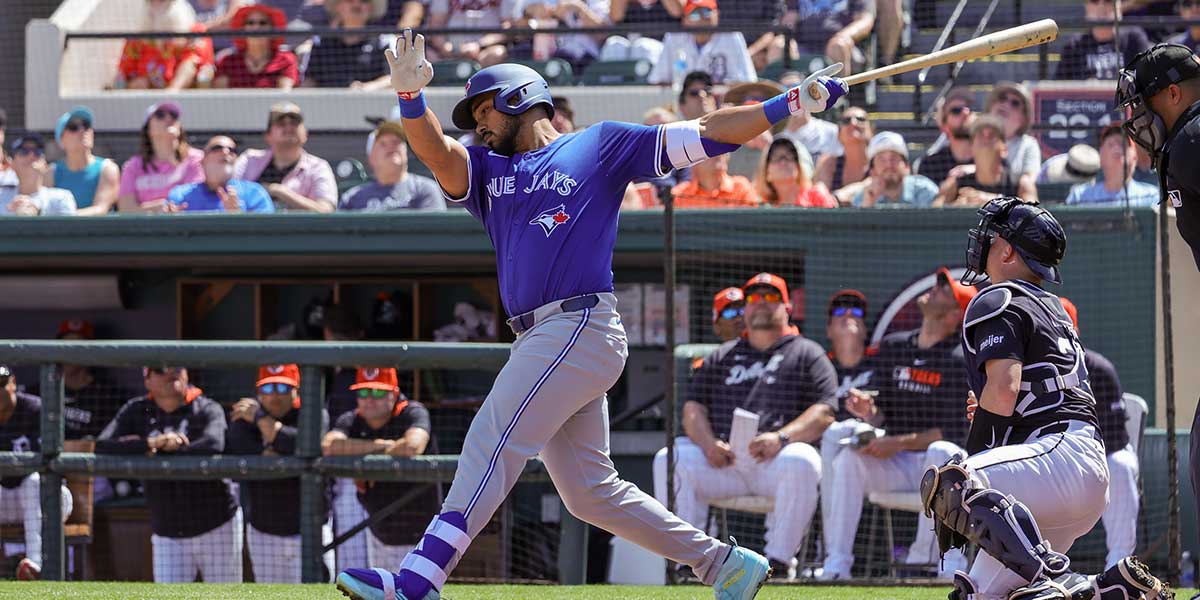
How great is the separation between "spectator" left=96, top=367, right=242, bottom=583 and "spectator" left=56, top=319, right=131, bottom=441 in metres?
1.17

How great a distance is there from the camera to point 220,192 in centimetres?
967

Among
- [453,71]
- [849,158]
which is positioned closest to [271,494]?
[849,158]

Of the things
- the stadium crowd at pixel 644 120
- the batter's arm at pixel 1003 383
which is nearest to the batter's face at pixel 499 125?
the batter's arm at pixel 1003 383

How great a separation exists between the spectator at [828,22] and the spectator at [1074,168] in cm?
235

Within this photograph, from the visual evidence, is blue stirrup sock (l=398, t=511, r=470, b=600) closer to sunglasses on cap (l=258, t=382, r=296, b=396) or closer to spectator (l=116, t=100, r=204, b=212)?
sunglasses on cap (l=258, t=382, r=296, b=396)

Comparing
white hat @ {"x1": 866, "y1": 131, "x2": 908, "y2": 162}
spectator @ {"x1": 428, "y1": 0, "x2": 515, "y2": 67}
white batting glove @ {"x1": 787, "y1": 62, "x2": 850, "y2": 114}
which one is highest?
spectator @ {"x1": 428, "y1": 0, "x2": 515, "y2": 67}

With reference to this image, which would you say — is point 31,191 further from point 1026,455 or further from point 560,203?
point 1026,455

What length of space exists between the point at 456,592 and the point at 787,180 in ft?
13.1

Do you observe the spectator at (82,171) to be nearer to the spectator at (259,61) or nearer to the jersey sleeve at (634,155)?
the spectator at (259,61)

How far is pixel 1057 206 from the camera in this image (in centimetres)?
856

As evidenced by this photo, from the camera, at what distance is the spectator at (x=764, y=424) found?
7.57 m

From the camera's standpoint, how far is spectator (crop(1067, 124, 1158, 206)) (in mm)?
8914

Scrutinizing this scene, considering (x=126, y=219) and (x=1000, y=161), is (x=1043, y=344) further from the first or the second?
(x=126, y=219)

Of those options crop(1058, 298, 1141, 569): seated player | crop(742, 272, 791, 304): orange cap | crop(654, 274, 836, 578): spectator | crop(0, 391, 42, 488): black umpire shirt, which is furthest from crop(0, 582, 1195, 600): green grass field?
crop(0, 391, 42, 488): black umpire shirt
